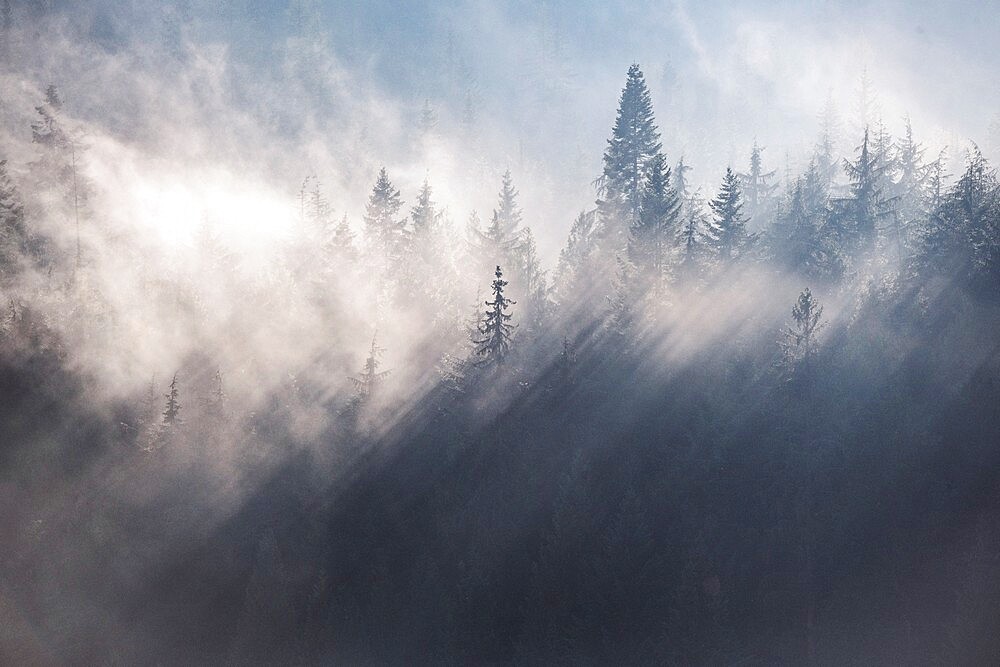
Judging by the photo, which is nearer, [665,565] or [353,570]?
[665,565]

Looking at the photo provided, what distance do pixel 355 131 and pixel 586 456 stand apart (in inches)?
3892

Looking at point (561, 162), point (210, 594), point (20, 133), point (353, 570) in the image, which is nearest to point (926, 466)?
point (353, 570)

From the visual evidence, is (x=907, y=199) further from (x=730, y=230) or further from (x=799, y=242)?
(x=730, y=230)

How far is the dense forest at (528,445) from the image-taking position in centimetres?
3744

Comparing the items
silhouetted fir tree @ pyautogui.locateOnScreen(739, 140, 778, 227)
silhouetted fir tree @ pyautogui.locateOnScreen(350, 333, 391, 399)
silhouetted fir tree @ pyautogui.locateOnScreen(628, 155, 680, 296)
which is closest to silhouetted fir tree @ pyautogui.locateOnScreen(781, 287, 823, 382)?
silhouetted fir tree @ pyautogui.locateOnScreen(628, 155, 680, 296)

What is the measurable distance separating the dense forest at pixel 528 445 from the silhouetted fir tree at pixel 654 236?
276 millimetres

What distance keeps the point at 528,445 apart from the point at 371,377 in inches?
478

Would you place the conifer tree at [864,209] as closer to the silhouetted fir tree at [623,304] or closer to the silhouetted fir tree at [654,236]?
the silhouetted fir tree at [654,236]

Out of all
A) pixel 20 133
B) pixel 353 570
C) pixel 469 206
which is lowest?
pixel 353 570

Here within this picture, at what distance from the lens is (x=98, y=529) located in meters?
46.3

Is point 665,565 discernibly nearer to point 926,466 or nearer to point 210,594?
point 926,466

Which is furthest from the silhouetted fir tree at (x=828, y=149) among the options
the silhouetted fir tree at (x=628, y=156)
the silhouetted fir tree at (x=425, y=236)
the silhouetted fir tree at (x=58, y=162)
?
the silhouetted fir tree at (x=58, y=162)

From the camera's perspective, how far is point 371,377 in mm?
49406

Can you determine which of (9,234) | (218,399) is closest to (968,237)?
(218,399)
